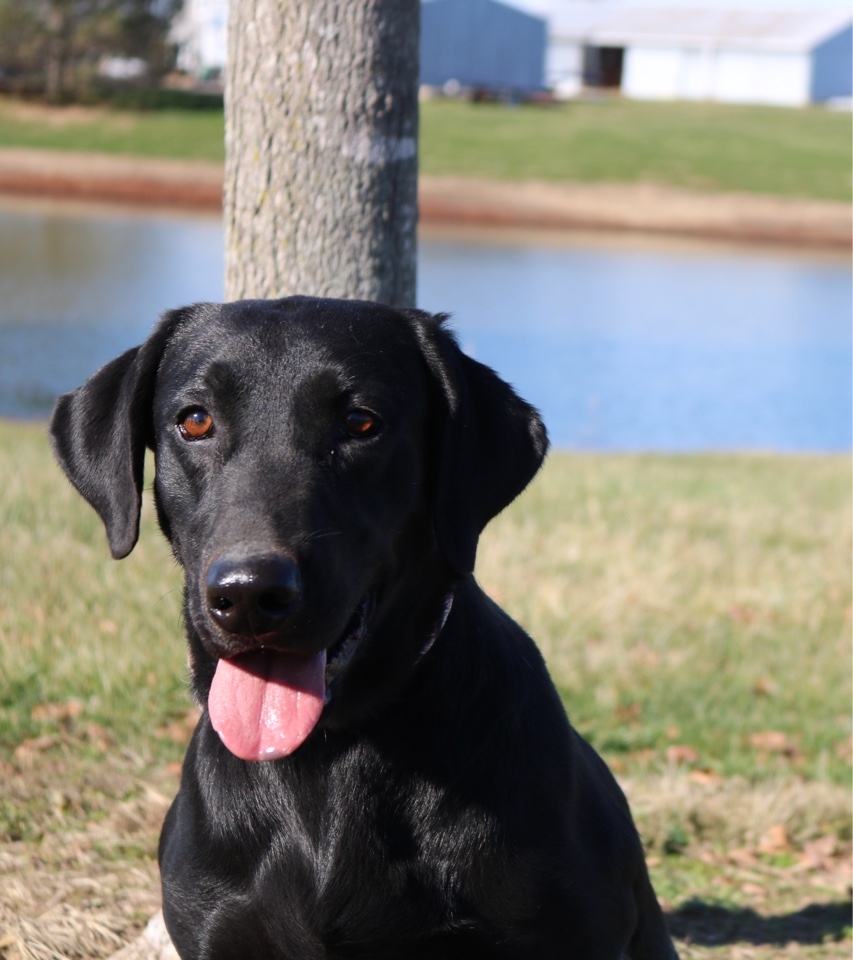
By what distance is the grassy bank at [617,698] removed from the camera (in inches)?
163

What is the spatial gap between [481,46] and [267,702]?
79658 millimetres

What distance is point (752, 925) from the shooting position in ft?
13.7

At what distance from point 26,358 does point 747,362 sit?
1154 centimetres

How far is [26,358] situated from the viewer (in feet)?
57.6

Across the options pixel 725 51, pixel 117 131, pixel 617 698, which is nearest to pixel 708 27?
pixel 725 51

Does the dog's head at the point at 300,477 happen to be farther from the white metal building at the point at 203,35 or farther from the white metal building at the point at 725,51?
the white metal building at the point at 725,51

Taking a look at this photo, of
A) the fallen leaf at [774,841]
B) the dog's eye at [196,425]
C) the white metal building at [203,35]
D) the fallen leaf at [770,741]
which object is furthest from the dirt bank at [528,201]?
the dog's eye at [196,425]

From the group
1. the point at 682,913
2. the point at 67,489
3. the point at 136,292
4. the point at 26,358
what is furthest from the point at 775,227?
the point at 682,913

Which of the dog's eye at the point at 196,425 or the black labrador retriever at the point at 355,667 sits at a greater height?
the dog's eye at the point at 196,425

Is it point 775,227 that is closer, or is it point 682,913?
point 682,913

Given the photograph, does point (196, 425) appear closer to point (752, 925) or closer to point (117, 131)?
point (752, 925)

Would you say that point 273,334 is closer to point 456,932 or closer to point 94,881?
point 456,932

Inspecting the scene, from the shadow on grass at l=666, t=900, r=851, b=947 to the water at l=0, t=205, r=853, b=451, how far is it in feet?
33.3

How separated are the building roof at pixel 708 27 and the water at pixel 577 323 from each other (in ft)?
172
